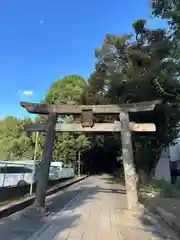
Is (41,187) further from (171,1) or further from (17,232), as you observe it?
(171,1)

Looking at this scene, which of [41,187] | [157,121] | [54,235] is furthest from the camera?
[157,121]

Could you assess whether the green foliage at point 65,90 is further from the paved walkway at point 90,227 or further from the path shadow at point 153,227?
the path shadow at point 153,227

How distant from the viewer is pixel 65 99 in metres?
36.6

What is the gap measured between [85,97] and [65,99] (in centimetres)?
1315

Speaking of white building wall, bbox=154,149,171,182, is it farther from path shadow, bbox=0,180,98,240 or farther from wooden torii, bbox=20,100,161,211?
path shadow, bbox=0,180,98,240

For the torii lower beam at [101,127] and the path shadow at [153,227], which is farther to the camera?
the torii lower beam at [101,127]

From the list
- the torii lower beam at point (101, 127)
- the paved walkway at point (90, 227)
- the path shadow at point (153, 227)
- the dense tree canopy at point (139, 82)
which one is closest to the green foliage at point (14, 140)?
the dense tree canopy at point (139, 82)

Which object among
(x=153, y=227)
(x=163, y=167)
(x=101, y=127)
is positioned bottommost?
(x=153, y=227)

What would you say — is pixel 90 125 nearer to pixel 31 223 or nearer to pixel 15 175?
pixel 31 223

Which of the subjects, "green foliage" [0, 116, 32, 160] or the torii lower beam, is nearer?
the torii lower beam

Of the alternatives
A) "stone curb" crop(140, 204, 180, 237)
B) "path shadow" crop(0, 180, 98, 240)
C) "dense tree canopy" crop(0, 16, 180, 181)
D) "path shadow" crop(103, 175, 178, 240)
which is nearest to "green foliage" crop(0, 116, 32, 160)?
"dense tree canopy" crop(0, 16, 180, 181)

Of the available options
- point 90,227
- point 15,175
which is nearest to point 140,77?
point 15,175

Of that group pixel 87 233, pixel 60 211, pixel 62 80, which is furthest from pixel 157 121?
pixel 62 80

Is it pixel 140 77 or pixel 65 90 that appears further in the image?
pixel 65 90
